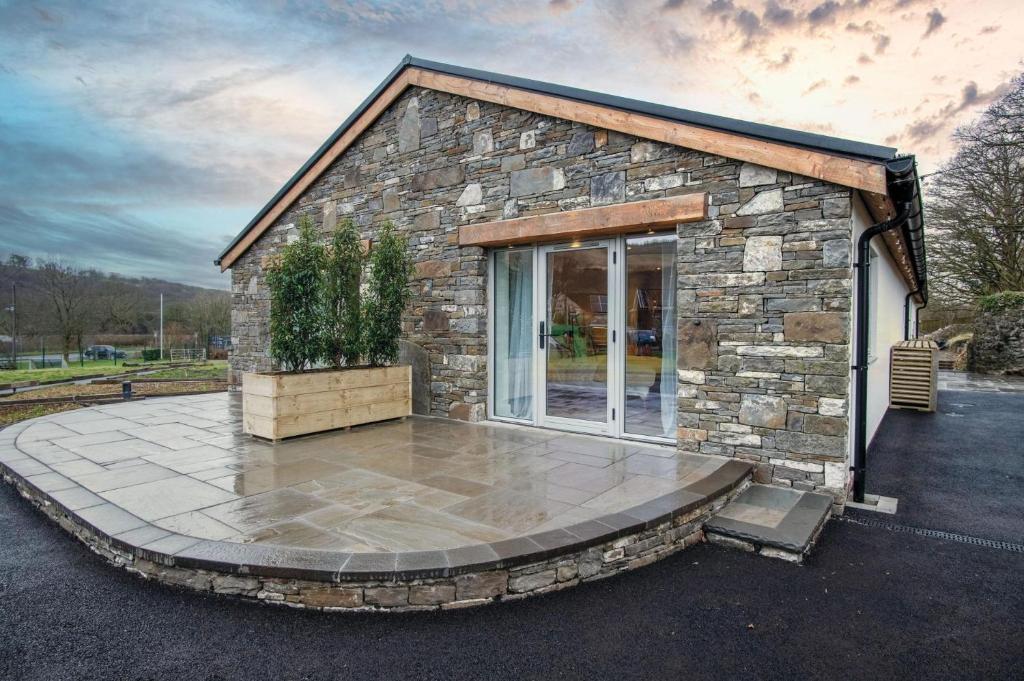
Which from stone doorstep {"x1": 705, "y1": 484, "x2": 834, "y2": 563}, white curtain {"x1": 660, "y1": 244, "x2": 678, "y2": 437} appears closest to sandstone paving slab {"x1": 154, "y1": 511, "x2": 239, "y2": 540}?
stone doorstep {"x1": 705, "y1": 484, "x2": 834, "y2": 563}

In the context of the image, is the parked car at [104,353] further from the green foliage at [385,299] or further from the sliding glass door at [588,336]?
the sliding glass door at [588,336]

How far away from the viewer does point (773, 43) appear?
21.8ft

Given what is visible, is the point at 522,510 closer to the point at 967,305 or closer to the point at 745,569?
the point at 745,569

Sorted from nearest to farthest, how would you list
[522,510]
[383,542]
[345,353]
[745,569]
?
[383,542] < [745,569] < [522,510] < [345,353]

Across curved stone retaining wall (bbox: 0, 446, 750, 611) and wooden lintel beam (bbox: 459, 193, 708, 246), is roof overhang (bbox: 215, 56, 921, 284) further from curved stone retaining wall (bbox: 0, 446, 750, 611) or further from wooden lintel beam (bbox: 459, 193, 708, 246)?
curved stone retaining wall (bbox: 0, 446, 750, 611)

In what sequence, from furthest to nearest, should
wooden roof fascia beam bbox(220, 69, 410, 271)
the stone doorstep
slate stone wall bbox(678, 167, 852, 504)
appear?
1. wooden roof fascia beam bbox(220, 69, 410, 271)
2. slate stone wall bbox(678, 167, 852, 504)
3. the stone doorstep

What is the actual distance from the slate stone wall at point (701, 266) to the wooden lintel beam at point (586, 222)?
0.36 ft

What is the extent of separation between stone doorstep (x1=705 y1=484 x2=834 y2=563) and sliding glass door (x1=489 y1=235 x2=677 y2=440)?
3.94ft

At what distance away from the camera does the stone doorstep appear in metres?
3.01

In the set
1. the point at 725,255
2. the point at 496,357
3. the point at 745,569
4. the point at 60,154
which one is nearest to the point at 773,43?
the point at 725,255

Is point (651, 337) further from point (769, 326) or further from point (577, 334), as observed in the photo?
point (769, 326)

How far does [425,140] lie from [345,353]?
2976 mm

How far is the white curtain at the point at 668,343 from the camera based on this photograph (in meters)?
4.72

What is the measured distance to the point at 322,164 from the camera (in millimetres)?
7617
